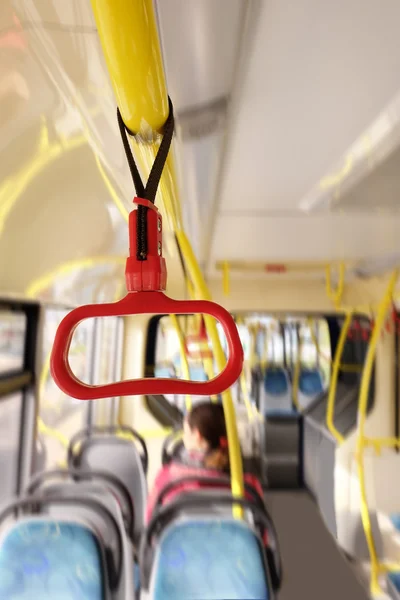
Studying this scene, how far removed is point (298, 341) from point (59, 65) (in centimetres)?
233

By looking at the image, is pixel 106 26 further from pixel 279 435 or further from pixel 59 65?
pixel 279 435

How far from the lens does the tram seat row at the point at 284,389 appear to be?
2.71 metres

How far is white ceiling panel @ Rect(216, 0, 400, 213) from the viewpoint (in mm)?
450

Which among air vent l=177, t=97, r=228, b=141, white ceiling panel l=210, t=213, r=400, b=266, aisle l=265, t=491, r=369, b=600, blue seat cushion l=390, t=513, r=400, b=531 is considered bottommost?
aisle l=265, t=491, r=369, b=600

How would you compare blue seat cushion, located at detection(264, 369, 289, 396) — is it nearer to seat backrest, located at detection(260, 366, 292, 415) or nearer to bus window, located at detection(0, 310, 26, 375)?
seat backrest, located at detection(260, 366, 292, 415)

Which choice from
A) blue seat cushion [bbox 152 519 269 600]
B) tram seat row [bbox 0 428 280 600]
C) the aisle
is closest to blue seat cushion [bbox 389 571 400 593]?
the aisle

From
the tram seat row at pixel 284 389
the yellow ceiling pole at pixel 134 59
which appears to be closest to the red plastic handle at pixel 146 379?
the yellow ceiling pole at pixel 134 59

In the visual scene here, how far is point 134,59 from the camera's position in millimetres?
333

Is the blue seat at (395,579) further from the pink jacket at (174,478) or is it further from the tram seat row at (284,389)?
the tram seat row at (284,389)

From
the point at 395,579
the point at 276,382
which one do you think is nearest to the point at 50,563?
the point at 395,579

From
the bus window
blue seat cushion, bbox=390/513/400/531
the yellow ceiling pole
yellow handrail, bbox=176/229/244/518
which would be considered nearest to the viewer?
the yellow ceiling pole

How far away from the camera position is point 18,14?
46 cm

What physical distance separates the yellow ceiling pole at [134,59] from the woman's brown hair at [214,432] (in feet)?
5.18

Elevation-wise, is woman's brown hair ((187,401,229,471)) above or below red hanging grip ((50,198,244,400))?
below
